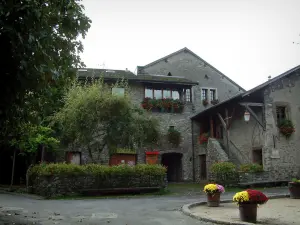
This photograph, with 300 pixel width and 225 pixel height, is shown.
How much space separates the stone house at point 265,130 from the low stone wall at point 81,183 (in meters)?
6.22

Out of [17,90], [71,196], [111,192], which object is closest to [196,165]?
[111,192]

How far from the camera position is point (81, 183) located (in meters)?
16.4

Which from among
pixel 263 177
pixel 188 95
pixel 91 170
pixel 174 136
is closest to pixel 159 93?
pixel 188 95

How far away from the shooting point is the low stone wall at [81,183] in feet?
51.8

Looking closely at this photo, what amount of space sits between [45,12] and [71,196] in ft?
39.0

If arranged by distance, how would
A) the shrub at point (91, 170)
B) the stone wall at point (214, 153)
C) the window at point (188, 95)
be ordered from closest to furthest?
the shrub at point (91, 170) → the stone wall at point (214, 153) → the window at point (188, 95)

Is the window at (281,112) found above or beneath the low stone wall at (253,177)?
above

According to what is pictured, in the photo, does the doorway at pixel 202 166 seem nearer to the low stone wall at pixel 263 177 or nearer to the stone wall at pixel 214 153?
the stone wall at pixel 214 153

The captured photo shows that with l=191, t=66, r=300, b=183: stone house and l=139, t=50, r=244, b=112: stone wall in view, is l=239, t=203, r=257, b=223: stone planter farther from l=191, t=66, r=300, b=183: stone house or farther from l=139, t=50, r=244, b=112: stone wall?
l=139, t=50, r=244, b=112: stone wall

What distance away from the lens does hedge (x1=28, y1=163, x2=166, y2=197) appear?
15859 mm

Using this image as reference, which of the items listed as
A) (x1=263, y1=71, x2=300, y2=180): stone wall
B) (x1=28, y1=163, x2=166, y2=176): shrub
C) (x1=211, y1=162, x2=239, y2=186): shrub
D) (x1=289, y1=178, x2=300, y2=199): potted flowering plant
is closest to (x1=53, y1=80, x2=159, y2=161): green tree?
(x1=28, y1=163, x2=166, y2=176): shrub

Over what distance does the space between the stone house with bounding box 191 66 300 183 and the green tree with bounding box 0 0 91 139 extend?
14.7 meters

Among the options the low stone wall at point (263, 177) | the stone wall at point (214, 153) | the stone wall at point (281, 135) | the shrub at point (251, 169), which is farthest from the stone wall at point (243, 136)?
the shrub at point (251, 169)

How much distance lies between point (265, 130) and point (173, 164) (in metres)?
9.20
